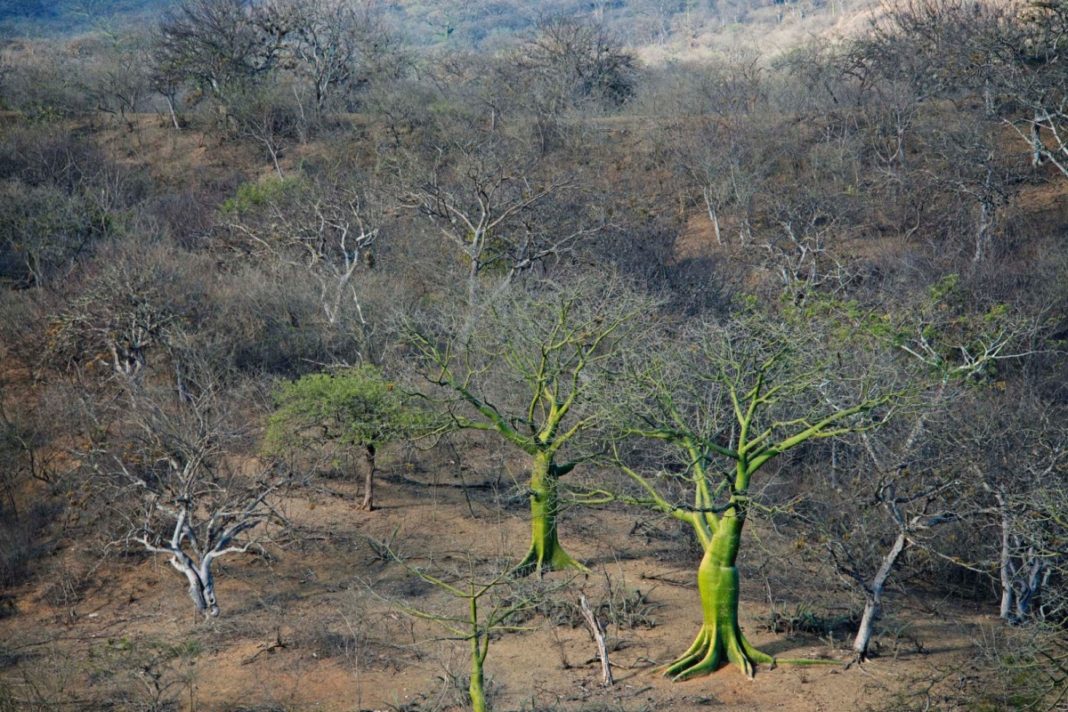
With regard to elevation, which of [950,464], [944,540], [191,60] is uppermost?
[191,60]

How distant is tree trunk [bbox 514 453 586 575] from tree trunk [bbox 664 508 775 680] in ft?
9.95

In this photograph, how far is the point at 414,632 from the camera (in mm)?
13102

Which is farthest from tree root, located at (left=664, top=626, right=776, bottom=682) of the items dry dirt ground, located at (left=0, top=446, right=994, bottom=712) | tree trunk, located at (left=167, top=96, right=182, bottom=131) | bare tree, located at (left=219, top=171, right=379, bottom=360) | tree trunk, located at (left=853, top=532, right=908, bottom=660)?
tree trunk, located at (left=167, top=96, right=182, bottom=131)

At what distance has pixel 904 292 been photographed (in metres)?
24.1

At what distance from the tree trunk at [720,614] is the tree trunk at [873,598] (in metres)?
0.96

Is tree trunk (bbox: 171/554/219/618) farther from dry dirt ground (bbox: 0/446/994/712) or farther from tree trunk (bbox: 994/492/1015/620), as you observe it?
tree trunk (bbox: 994/492/1015/620)

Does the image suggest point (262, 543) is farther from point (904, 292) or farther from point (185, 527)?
point (904, 292)

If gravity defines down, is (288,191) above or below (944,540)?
above

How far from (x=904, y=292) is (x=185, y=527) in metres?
16.6

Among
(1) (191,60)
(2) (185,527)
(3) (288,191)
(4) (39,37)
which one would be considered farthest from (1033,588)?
(4) (39,37)

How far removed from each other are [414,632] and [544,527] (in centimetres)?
230

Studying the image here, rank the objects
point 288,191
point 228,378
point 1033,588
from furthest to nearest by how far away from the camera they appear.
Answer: point 288,191
point 228,378
point 1033,588

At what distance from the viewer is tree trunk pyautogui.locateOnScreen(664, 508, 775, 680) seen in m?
Result: 11.3

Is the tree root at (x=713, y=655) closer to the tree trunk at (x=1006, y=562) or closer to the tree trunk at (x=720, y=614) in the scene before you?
the tree trunk at (x=720, y=614)
